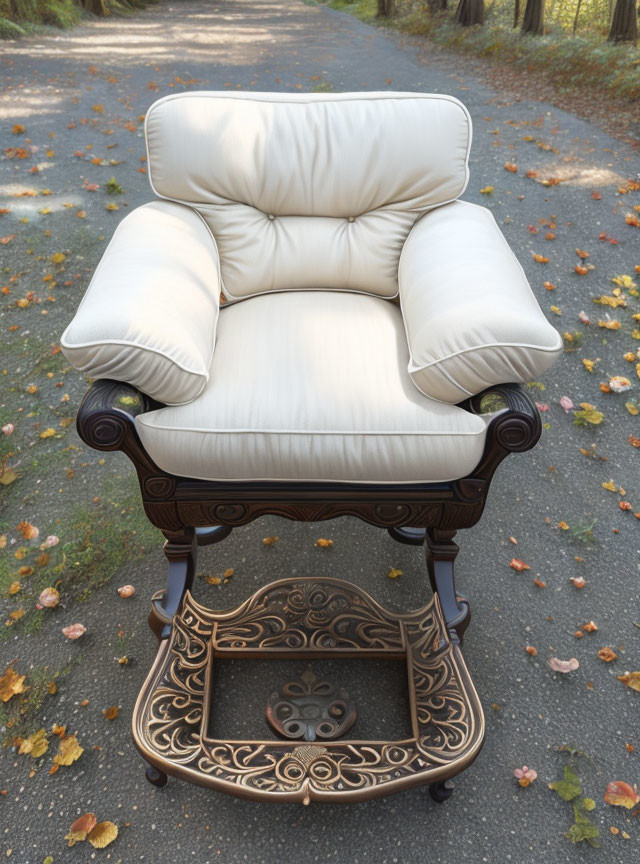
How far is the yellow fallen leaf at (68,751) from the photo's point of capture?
130 centimetres

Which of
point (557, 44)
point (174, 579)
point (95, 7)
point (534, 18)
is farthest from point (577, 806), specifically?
point (95, 7)

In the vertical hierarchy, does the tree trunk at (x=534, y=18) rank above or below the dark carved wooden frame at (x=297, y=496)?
above

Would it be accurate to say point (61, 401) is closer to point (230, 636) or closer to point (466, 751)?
point (230, 636)

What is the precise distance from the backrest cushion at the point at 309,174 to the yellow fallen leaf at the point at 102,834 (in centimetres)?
121

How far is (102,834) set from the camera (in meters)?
1.20

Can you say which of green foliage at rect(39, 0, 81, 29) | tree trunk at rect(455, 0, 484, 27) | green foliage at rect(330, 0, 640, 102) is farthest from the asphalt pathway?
green foliage at rect(39, 0, 81, 29)

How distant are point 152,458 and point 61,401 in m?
1.10

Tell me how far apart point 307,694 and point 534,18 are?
615 cm

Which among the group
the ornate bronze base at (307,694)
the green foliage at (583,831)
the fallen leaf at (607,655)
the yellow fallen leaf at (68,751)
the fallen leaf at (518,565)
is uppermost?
the ornate bronze base at (307,694)

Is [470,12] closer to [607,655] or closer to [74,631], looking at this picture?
[607,655]

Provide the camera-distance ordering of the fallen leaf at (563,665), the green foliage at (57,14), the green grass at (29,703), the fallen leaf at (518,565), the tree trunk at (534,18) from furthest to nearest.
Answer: the green foliage at (57,14) < the tree trunk at (534,18) < the fallen leaf at (518,565) < the fallen leaf at (563,665) < the green grass at (29,703)

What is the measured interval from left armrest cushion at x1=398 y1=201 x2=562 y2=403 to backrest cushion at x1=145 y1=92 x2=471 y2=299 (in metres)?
0.19

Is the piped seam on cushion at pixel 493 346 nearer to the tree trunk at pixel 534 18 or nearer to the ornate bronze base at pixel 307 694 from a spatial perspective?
the ornate bronze base at pixel 307 694

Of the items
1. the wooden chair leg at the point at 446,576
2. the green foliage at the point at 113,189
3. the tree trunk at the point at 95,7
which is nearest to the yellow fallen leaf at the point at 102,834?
the wooden chair leg at the point at 446,576
